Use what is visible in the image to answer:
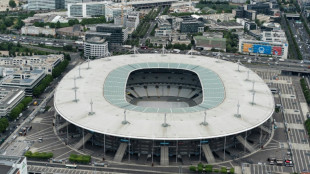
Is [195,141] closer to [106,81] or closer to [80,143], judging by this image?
[80,143]

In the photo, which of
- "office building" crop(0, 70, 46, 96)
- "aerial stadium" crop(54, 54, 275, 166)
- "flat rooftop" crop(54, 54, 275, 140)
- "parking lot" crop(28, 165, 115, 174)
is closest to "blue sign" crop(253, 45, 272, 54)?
"flat rooftop" crop(54, 54, 275, 140)

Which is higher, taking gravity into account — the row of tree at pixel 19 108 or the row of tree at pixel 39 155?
the row of tree at pixel 19 108

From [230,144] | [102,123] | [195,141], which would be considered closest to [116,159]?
[102,123]

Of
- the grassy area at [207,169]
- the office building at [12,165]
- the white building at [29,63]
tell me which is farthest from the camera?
the white building at [29,63]

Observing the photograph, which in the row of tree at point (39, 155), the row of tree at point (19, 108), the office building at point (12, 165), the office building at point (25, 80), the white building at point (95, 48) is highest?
the white building at point (95, 48)

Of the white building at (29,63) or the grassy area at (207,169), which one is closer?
the grassy area at (207,169)

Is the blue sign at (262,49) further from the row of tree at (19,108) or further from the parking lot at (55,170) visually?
the parking lot at (55,170)

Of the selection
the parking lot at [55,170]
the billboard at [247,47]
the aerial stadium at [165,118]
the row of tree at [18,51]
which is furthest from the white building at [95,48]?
the parking lot at [55,170]
